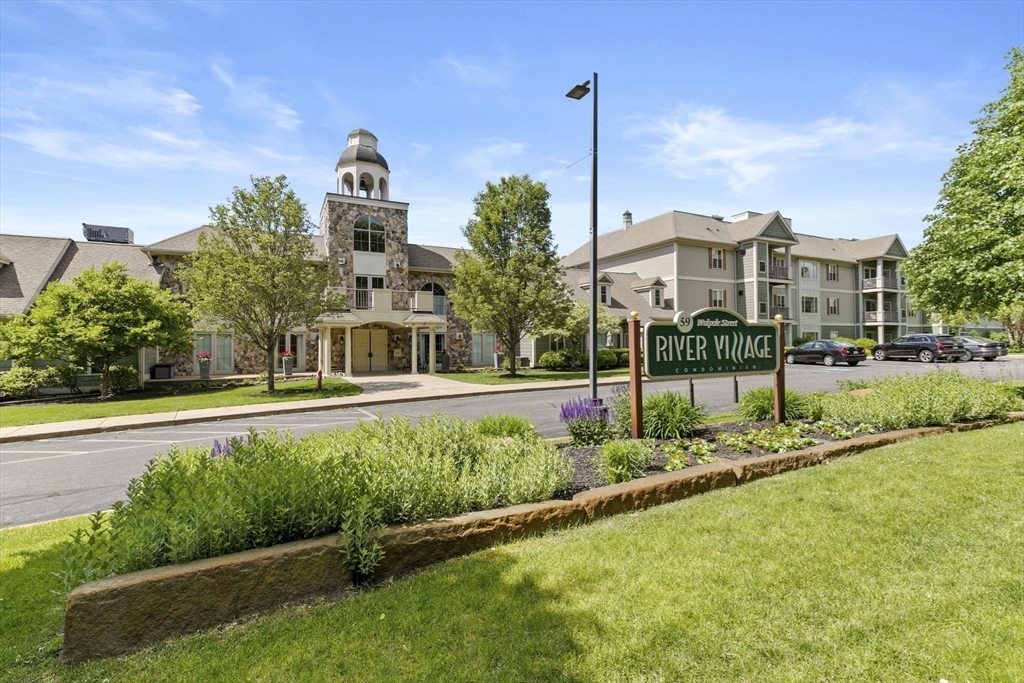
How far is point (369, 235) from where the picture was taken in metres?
26.4

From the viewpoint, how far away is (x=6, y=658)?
272 cm

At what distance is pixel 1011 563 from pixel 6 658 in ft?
20.8

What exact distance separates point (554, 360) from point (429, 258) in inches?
376

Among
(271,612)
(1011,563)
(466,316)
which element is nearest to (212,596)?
(271,612)

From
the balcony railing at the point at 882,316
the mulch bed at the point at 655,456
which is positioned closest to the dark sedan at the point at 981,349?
the balcony railing at the point at 882,316

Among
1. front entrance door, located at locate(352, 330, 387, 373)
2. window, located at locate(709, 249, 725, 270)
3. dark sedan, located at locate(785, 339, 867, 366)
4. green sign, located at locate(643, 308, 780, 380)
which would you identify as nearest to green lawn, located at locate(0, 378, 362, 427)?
front entrance door, located at locate(352, 330, 387, 373)

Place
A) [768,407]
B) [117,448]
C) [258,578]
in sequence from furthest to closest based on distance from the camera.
→ [117,448] → [768,407] → [258,578]

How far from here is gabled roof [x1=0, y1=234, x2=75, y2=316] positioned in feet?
65.0

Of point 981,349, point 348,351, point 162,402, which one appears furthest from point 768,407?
point 981,349

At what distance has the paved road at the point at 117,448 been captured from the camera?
6.28m

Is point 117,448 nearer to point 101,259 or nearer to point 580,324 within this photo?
point 101,259

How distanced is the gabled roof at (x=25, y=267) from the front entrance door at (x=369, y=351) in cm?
1309

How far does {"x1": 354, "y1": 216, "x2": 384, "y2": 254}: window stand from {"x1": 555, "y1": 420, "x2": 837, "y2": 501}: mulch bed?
22.1 meters

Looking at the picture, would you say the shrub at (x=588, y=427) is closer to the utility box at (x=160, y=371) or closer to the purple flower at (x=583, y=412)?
the purple flower at (x=583, y=412)
